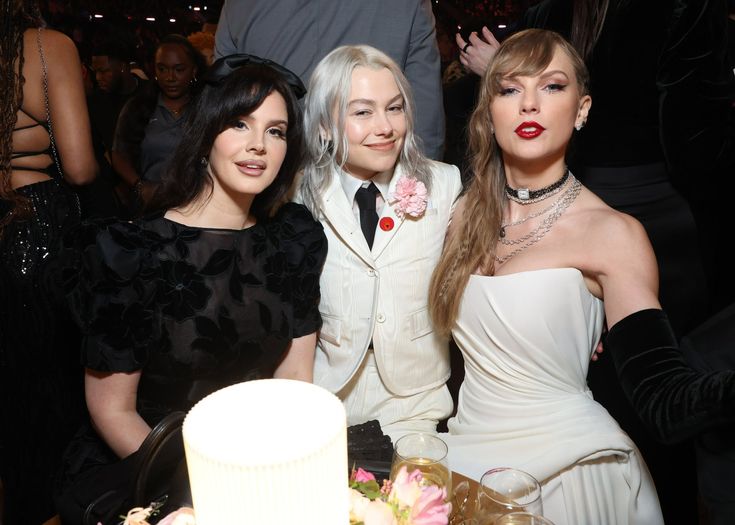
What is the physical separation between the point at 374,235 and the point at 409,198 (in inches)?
7.3

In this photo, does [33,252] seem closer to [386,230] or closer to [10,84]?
[10,84]

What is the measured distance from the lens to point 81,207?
8.59 ft

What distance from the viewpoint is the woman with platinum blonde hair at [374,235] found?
7.02 ft

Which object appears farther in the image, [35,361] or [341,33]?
[341,33]

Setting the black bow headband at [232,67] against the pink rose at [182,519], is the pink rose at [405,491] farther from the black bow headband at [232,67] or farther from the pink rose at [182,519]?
the black bow headband at [232,67]

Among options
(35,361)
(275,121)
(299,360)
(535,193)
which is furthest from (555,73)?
(35,361)

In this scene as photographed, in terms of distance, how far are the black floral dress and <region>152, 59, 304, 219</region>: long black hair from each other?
13 cm

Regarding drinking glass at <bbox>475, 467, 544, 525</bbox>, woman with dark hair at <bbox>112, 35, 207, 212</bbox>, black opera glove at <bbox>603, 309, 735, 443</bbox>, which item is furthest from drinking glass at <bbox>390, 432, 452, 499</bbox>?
woman with dark hair at <bbox>112, 35, 207, 212</bbox>

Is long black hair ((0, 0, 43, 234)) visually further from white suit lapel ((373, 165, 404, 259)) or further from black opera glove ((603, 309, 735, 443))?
black opera glove ((603, 309, 735, 443))

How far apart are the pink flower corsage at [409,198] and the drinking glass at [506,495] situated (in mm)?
1099

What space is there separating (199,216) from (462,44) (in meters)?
1.34

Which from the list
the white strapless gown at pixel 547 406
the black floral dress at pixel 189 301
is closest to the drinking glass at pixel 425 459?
the white strapless gown at pixel 547 406

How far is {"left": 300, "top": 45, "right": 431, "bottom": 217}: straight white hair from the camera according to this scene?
215 centimetres

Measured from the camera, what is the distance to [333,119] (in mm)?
2166
